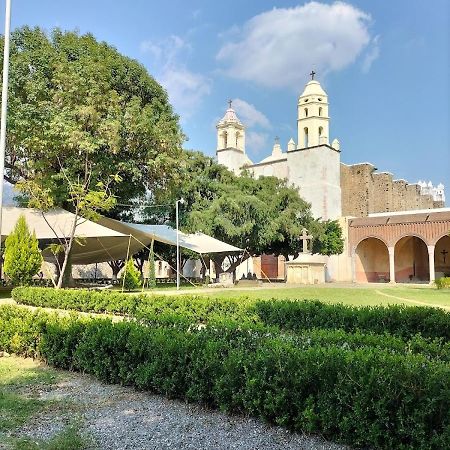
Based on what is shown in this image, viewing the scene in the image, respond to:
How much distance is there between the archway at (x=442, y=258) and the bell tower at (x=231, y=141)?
52.6 feet

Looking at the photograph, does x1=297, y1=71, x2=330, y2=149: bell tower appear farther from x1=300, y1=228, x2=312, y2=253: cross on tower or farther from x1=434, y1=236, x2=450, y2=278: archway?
x1=300, y1=228, x2=312, y2=253: cross on tower

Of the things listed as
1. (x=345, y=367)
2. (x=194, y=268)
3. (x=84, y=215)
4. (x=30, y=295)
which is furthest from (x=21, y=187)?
(x=194, y=268)

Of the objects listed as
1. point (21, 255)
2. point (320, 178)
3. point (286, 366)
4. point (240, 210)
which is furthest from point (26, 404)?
point (320, 178)

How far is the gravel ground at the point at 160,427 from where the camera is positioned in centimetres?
321

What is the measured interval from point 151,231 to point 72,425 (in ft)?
55.7

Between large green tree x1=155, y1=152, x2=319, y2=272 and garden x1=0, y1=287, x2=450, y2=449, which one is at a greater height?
large green tree x1=155, y1=152, x2=319, y2=272

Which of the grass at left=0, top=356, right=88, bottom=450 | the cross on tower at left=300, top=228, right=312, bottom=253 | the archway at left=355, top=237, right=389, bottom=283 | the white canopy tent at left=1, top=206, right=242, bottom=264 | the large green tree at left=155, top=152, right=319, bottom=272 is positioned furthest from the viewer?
the archway at left=355, top=237, right=389, bottom=283

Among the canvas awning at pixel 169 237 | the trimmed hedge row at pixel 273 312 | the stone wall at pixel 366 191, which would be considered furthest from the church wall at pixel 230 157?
the trimmed hedge row at pixel 273 312

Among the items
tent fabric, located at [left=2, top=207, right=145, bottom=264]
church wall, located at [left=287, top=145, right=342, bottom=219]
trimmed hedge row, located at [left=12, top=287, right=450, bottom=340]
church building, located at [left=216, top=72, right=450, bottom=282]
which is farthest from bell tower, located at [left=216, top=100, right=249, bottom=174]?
trimmed hedge row, located at [left=12, top=287, right=450, bottom=340]

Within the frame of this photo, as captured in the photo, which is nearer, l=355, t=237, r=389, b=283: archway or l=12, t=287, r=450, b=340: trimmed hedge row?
l=12, t=287, r=450, b=340: trimmed hedge row

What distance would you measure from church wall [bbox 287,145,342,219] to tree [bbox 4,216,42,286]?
76.4ft

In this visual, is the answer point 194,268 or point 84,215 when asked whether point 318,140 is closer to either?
point 194,268

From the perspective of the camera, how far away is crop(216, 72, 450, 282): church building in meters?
32.9

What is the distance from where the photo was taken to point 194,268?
3747cm
